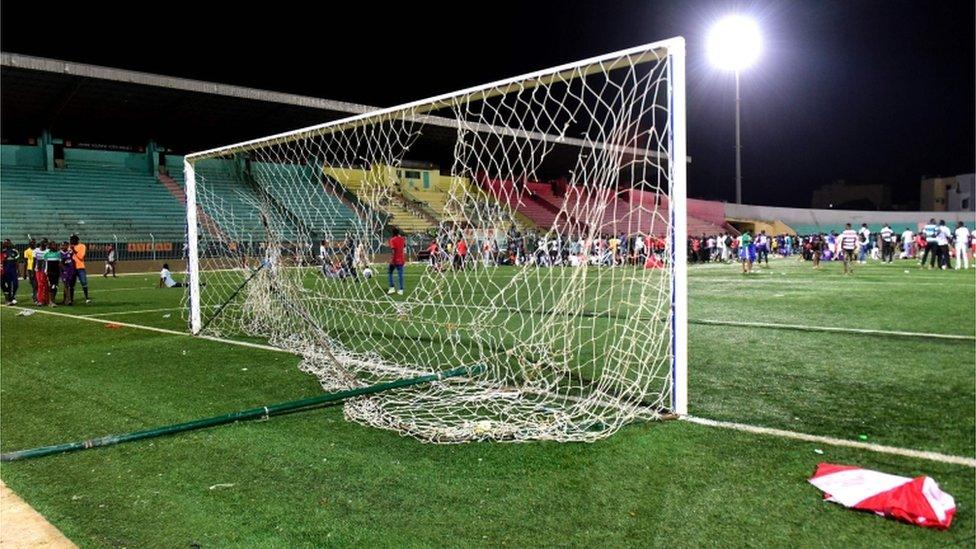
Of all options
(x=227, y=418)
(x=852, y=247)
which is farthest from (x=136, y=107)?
(x=227, y=418)

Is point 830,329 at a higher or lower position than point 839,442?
higher

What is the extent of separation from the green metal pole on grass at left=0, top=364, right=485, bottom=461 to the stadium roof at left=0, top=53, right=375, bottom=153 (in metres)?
26.1

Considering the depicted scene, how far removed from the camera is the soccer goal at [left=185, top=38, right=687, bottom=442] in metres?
4.50

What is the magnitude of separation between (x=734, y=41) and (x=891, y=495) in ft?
114

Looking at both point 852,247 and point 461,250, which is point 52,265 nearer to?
point 461,250

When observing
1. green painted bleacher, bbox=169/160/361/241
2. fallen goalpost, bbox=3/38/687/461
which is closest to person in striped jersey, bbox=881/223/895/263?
fallen goalpost, bbox=3/38/687/461

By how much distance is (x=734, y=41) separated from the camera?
1302 inches

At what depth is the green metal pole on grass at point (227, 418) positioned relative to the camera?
12.9 ft

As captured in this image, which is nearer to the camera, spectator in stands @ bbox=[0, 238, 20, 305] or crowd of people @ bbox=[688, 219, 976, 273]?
spectator in stands @ bbox=[0, 238, 20, 305]

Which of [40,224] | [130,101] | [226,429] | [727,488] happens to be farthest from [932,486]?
[130,101]

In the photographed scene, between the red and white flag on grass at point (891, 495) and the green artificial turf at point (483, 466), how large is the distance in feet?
0.25

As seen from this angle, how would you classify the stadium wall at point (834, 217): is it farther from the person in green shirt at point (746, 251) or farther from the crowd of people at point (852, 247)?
the person in green shirt at point (746, 251)

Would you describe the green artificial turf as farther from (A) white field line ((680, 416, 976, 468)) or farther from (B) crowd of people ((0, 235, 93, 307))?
(B) crowd of people ((0, 235, 93, 307))

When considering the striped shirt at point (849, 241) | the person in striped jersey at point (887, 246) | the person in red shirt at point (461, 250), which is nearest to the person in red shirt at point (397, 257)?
the person in red shirt at point (461, 250)
